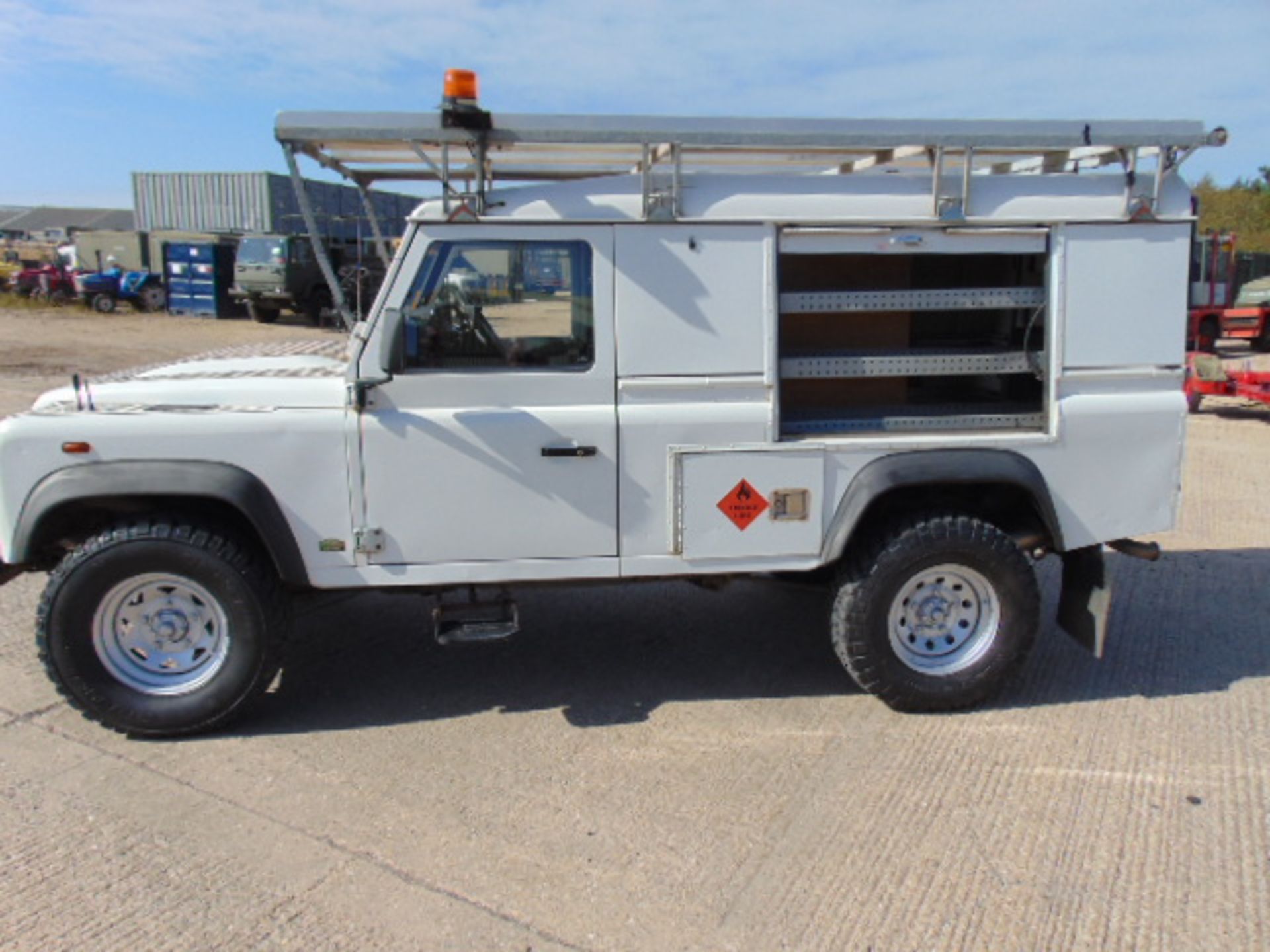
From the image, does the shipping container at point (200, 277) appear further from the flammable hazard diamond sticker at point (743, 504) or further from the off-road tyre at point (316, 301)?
the flammable hazard diamond sticker at point (743, 504)

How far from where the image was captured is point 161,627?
13.8 ft

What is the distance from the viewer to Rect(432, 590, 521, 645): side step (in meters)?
4.25

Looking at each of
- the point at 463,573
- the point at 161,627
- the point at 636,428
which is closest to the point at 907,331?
the point at 636,428

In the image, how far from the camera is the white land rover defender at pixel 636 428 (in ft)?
13.3

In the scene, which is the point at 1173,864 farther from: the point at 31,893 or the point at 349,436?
the point at 31,893

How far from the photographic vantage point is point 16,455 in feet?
13.0

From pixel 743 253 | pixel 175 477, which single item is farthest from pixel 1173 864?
pixel 175 477

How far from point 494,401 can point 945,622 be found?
2171mm

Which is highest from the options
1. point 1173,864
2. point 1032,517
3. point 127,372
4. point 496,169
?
point 496,169

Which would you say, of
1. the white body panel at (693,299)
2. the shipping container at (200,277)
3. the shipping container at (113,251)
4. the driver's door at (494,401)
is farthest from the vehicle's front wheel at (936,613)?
the shipping container at (113,251)

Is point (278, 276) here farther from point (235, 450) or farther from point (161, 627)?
point (235, 450)

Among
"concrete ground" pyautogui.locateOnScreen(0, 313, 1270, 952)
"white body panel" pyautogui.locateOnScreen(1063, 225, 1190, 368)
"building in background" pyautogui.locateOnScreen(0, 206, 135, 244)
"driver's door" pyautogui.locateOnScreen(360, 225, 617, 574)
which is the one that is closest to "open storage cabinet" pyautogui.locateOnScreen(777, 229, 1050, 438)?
"white body panel" pyautogui.locateOnScreen(1063, 225, 1190, 368)

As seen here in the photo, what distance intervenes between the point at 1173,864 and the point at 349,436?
326cm

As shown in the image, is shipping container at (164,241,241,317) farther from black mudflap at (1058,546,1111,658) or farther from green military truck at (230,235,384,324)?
black mudflap at (1058,546,1111,658)
